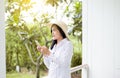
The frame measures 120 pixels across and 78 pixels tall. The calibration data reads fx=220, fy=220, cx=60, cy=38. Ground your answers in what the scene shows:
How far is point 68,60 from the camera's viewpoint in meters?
2.39

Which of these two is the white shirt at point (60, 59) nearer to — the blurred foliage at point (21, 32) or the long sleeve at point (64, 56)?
the long sleeve at point (64, 56)

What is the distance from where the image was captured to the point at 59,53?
7.87ft

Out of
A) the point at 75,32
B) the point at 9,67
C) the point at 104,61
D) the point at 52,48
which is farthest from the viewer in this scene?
the point at 75,32

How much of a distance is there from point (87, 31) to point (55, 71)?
163cm

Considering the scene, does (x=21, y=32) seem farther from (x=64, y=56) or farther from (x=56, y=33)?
(x=64, y=56)

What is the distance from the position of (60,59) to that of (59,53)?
8cm

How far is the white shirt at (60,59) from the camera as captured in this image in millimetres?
2344

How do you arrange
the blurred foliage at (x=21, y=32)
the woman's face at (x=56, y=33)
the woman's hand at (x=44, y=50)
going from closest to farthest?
the woman's hand at (x=44, y=50)
the woman's face at (x=56, y=33)
the blurred foliage at (x=21, y=32)

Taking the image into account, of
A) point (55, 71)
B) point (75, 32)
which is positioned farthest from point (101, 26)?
point (55, 71)

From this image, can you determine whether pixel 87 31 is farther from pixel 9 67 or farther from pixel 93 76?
pixel 9 67

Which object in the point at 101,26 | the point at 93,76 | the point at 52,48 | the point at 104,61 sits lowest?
the point at 93,76

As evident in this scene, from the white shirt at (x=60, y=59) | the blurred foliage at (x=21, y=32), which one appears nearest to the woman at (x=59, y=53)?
the white shirt at (x=60, y=59)

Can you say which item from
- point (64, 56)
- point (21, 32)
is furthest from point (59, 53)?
point (21, 32)

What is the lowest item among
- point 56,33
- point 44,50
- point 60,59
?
point 60,59
